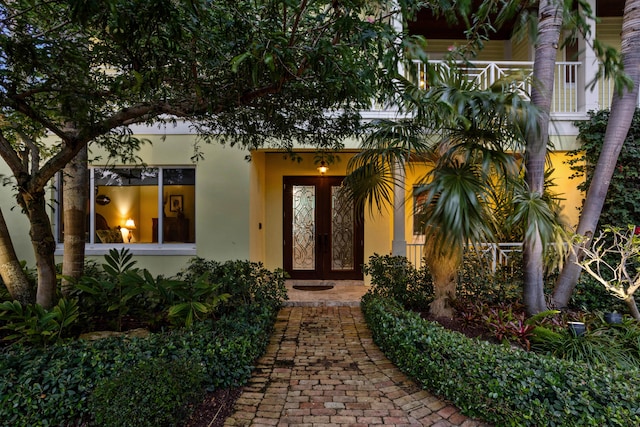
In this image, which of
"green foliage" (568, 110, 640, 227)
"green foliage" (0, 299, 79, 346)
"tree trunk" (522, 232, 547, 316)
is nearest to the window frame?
"green foliage" (0, 299, 79, 346)

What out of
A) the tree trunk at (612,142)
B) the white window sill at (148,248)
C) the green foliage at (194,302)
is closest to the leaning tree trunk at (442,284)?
the tree trunk at (612,142)

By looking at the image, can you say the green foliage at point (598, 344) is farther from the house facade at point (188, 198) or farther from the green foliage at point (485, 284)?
the house facade at point (188, 198)

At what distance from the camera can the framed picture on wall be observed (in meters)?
6.47

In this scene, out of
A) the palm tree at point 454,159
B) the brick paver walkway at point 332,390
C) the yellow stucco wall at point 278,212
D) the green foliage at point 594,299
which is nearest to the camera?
the brick paver walkway at point 332,390

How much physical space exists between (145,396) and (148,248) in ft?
14.8

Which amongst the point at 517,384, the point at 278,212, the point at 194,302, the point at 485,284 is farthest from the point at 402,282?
the point at 278,212

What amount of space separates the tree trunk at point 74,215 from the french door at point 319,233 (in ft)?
14.0

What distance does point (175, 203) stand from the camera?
21.3 ft

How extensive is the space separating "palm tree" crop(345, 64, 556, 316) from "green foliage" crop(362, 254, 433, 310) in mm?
493

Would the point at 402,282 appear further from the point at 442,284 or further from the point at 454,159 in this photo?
the point at 454,159

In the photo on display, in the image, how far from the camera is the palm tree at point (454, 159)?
3.04 m

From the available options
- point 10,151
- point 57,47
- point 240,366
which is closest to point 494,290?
point 240,366

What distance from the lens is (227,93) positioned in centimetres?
327

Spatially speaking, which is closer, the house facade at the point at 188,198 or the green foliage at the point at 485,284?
the green foliage at the point at 485,284
